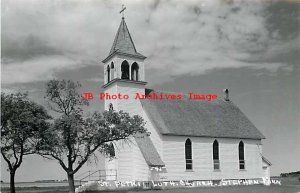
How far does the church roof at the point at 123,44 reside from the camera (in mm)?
39597

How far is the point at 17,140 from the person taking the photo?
27609 millimetres

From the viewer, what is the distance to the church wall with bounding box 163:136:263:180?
36.3 m

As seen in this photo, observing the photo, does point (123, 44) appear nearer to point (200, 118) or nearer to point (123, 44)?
point (123, 44)

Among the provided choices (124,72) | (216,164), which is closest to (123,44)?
(124,72)

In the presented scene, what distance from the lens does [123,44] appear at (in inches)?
1578

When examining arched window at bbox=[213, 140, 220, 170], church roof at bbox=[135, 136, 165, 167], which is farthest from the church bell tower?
arched window at bbox=[213, 140, 220, 170]

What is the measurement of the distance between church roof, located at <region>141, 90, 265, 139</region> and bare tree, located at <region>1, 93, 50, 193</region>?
1162 cm

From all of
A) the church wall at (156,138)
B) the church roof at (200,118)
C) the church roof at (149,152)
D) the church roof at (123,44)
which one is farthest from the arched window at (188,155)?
the church roof at (123,44)

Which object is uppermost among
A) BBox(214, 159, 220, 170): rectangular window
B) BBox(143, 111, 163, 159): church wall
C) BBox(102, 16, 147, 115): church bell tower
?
BBox(102, 16, 147, 115): church bell tower

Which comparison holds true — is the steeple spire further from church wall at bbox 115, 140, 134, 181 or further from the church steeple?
church wall at bbox 115, 140, 134, 181

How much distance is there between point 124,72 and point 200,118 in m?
8.90

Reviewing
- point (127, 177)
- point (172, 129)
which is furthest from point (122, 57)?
point (127, 177)

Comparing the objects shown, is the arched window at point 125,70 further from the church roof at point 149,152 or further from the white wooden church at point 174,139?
the church roof at point 149,152

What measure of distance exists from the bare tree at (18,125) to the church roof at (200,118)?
11623mm
